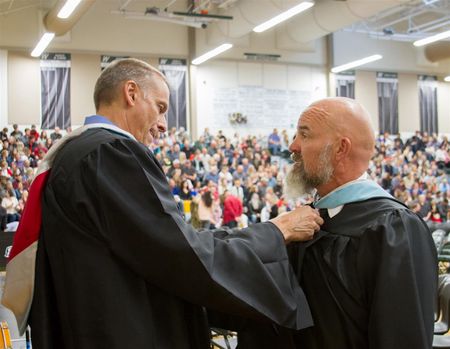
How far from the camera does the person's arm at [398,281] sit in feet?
6.35

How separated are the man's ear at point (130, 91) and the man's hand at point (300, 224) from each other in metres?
0.72

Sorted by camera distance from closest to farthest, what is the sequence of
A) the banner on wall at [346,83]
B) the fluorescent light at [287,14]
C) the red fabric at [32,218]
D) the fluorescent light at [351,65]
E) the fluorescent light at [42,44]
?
the red fabric at [32,218]
the fluorescent light at [287,14]
the fluorescent light at [42,44]
the fluorescent light at [351,65]
the banner on wall at [346,83]

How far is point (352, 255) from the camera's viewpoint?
82.3 inches

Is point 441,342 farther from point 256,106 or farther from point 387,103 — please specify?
point 387,103

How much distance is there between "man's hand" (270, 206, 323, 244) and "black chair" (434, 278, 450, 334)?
377 cm

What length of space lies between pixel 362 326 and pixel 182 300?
65 centimetres

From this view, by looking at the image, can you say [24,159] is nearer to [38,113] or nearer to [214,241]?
[38,113]

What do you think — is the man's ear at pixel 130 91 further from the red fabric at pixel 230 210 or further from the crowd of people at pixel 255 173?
the red fabric at pixel 230 210

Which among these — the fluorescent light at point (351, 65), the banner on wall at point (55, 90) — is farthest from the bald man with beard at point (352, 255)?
the fluorescent light at point (351, 65)

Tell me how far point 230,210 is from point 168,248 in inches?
614

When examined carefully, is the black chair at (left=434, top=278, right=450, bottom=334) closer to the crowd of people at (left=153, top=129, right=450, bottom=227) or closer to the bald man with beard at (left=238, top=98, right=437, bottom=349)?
the bald man with beard at (left=238, top=98, right=437, bottom=349)

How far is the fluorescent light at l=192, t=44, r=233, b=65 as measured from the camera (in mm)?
21594

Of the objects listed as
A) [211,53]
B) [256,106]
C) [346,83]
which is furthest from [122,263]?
[346,83]

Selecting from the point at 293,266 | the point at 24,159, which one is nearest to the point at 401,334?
the point at 293,266
